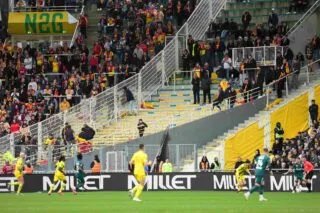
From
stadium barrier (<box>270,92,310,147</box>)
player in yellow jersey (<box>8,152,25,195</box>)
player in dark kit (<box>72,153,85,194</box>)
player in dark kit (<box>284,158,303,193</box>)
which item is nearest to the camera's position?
player in dark kit (<box>284,158,303,193</box>)

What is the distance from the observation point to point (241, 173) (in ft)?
154

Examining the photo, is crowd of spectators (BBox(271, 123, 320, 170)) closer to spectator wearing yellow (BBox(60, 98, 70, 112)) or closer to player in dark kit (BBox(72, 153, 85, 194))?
player in dark kit (BBox(72, 153, 85, 194))

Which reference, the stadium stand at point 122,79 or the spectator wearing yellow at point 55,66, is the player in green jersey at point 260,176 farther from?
the spectator wearing yellow at point 55,66

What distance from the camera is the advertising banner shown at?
6712 centimetres

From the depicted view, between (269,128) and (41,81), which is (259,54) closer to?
(269,128)

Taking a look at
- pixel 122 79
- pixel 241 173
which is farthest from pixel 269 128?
pixel 122 79

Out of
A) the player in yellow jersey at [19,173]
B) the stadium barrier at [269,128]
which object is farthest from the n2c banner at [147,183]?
the stadium barrier at [269,128]

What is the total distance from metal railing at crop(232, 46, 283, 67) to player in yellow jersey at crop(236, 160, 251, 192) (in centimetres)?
1161

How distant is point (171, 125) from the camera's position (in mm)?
54875

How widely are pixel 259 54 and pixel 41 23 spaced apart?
15.2 metres

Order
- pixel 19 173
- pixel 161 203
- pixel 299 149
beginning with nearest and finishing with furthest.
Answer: pixel 161 203 < pixel 19 173 < pixel 299 149

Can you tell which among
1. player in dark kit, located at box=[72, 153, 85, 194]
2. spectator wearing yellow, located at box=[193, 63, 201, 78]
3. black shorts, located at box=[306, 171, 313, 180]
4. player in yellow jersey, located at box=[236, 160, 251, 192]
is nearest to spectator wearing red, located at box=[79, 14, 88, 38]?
spectator wearing yellow, located at box=[193, 63, 201, 78]

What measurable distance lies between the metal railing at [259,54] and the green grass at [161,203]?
12.0 meters

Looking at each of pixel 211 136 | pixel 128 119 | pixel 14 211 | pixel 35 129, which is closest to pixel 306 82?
pixel 211 136
